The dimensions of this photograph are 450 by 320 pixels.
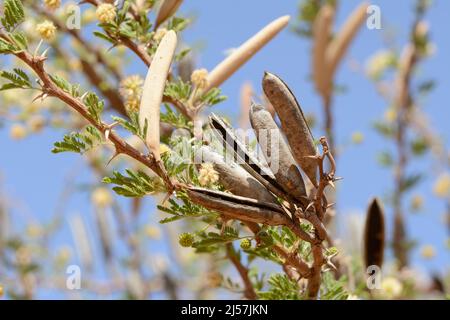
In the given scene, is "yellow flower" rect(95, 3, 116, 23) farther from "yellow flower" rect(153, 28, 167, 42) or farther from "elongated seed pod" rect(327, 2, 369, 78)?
"elongated seed pod" rect(327, 2, 369, 78)

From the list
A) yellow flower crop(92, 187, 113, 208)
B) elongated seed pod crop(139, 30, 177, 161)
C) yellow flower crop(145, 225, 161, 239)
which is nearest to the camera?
elongated seed pod crop(139, 30, 177, 161)

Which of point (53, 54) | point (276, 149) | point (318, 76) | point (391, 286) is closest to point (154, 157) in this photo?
point (276, 149)

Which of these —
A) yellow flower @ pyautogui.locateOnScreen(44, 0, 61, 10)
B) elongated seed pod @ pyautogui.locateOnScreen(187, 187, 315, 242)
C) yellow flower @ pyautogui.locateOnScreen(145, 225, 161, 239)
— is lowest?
elongated seed pod @ pyautogui.locateOnScreen(187, 187, 315, 242)

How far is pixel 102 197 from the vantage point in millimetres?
3768

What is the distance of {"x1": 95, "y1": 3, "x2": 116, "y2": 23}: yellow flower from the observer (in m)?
1.83

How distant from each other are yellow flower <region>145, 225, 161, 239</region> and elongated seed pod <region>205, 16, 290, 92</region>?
7.39 feet

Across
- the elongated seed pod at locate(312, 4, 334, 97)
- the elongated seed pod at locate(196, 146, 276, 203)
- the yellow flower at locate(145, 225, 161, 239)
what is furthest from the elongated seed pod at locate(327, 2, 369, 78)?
the yellow flower at locate(145, 225, 161, 239)

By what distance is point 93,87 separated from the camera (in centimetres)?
300

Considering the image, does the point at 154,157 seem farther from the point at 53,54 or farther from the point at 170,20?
the point at 53,54

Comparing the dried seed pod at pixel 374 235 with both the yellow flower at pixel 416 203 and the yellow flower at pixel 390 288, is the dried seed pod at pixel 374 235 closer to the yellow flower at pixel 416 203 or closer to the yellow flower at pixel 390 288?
the yellow flower at pixel 390 288

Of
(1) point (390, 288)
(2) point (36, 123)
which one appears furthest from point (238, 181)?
(2) point (36, 123)

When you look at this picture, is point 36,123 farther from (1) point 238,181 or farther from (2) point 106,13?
(1) point 238,181

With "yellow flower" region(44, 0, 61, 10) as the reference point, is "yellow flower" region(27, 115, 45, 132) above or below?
above

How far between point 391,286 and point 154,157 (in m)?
1.33
